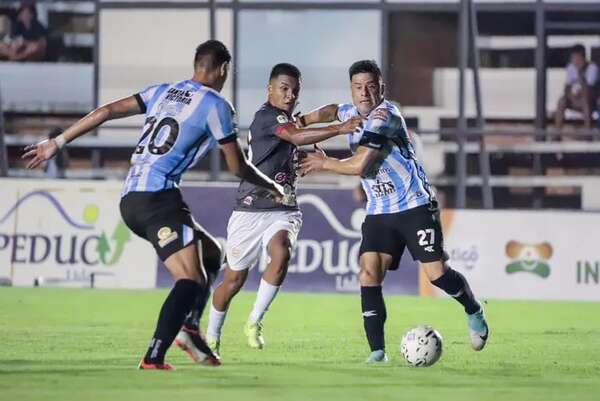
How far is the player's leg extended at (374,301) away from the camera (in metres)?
11.0

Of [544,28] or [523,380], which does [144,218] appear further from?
[544,28]

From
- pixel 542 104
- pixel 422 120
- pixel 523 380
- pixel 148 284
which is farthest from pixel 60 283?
pixel 523 380

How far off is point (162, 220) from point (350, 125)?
5.37 ft

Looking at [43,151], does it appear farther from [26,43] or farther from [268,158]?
[26,43]

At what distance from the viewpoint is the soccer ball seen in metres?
10.7

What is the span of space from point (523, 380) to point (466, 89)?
44.6 feet

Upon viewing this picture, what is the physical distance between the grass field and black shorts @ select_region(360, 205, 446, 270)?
30.3 inches

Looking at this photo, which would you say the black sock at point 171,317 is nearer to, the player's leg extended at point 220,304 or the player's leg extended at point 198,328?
the player's leg extended at point 198,328

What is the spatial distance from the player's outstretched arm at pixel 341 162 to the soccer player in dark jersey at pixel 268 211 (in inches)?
44.5

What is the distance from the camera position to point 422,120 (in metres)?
23.0

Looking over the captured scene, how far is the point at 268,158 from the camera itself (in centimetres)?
1224

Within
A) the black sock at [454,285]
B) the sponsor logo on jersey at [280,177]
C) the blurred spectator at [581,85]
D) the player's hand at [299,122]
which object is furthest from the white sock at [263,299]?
the blurred spectator at [581,85]

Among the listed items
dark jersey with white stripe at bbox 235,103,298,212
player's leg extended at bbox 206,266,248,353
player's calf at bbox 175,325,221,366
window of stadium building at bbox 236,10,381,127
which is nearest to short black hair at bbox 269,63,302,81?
dark jersey with white stripe at bbox 235,103,298,212

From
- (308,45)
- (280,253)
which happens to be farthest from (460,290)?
(308,45)
